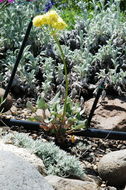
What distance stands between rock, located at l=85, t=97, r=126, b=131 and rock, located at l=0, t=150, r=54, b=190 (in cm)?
211

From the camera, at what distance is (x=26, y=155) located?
3.79 meters

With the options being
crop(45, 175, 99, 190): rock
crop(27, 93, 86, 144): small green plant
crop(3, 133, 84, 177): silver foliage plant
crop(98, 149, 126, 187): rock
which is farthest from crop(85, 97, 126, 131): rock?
Result: crop(45, 175, 99, 190): rock

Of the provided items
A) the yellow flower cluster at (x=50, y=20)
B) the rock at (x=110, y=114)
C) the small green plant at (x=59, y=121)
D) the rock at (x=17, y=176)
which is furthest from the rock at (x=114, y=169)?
the rock at (x=17, y=176)

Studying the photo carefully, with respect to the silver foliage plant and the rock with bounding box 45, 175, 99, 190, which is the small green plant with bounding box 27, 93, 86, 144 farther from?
the rock with bounding box 45, 175, 99, 190

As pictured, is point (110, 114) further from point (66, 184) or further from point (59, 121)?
point (66, 184)

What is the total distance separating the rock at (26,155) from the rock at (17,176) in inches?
30.7

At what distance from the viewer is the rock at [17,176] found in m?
2.69

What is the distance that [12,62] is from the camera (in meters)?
5.75

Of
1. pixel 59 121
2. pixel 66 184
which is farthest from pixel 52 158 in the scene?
pixel 66 184

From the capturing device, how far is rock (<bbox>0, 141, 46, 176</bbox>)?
372 cm

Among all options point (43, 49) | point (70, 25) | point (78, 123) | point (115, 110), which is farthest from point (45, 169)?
point (70, 25)

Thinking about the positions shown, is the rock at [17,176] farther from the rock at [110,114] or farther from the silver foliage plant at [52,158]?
the rock at [110,114]

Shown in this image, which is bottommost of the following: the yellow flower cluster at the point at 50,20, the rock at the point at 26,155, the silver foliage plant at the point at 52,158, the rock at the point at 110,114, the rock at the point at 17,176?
the rock at the point at 110,114

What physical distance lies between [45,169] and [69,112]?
2.60 ft
